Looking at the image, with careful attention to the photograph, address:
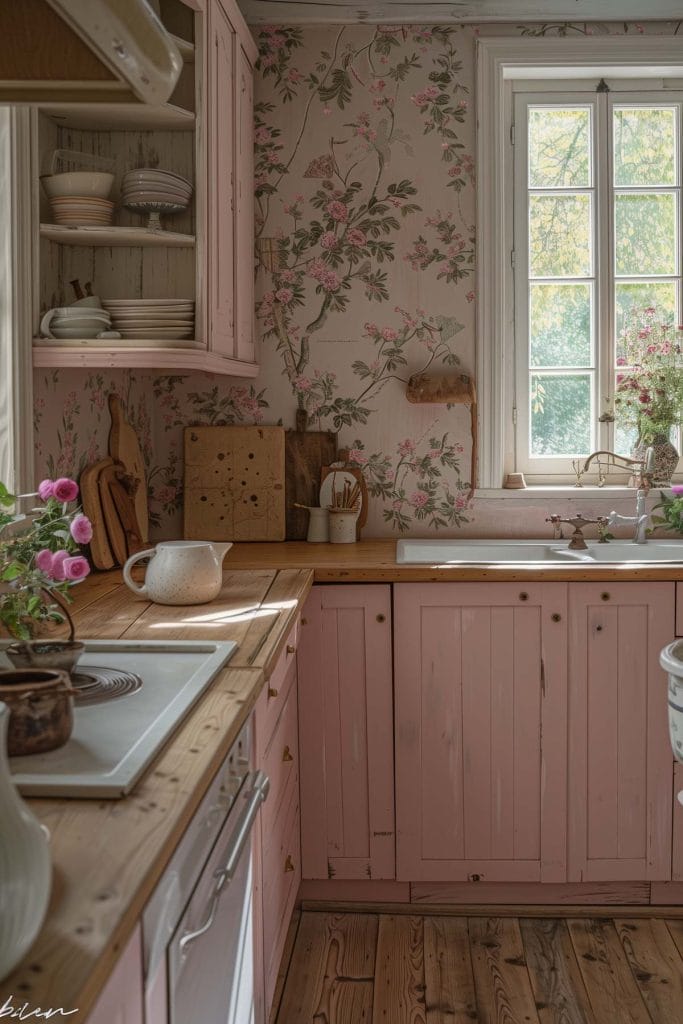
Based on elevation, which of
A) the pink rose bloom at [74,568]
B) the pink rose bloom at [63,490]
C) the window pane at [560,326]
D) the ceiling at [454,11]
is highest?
the ceiling at [454,11]

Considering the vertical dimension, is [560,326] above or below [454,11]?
below

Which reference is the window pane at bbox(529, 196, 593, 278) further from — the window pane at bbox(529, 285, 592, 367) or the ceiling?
the ceiling

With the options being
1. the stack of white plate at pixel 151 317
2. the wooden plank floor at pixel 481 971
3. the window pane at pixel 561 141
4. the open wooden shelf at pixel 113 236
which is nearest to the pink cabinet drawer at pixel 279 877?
the wooden plank floor at pixel 481 971

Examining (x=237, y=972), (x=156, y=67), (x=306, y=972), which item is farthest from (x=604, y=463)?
(x=156, y=67)

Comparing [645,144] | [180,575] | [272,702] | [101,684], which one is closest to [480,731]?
[272,702]

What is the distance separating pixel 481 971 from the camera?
2467 mm

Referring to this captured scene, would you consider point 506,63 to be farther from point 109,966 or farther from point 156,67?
point 109,966

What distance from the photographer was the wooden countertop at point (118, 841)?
75 cm

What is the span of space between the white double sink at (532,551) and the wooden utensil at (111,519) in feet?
2.61

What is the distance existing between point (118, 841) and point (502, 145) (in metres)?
2.80

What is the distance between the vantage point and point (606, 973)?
2.45 m

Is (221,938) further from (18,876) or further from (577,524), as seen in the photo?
(577,524)

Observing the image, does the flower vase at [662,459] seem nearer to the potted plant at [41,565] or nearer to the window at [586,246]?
the window at [586,246]

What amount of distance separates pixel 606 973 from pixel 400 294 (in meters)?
2.02
